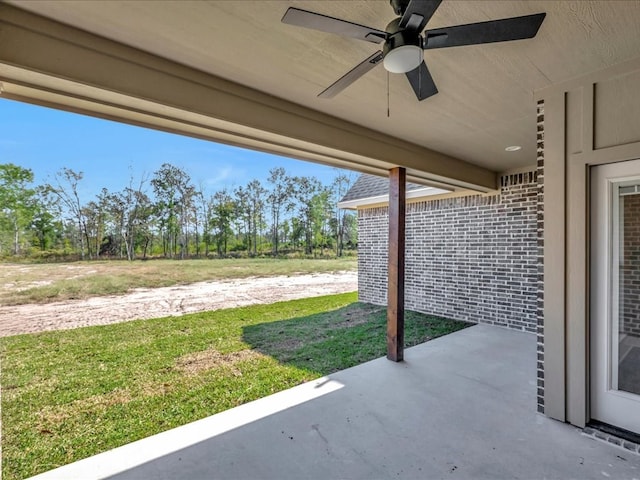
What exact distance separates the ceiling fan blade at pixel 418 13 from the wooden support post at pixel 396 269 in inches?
106

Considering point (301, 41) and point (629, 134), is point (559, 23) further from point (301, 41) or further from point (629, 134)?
point (301, 41)

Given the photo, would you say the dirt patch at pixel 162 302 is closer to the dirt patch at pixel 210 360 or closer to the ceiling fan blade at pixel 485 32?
the dirt patch at pixel 210 360

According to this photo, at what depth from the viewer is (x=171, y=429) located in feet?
8.56

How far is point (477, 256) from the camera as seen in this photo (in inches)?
246

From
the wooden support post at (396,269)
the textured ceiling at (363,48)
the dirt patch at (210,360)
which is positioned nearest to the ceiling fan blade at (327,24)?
the textured ceiling at (363,48)

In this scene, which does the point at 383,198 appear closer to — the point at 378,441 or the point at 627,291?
the point at 627,291

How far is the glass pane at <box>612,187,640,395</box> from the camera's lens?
2.45 m

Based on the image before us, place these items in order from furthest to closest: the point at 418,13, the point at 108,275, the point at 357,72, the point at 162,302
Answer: the point at 108,275, the point at 162,302, the point at 357,72, the point at 418,13

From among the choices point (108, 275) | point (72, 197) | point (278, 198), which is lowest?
point (108, 275)

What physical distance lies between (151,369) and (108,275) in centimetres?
580

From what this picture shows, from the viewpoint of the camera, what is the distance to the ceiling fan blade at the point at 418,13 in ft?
4.67

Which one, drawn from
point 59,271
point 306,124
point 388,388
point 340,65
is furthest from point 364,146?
point 59,271

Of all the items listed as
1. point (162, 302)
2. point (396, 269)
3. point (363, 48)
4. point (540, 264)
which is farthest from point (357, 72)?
point (162, 302)

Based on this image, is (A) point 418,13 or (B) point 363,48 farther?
(B) point 363,48
